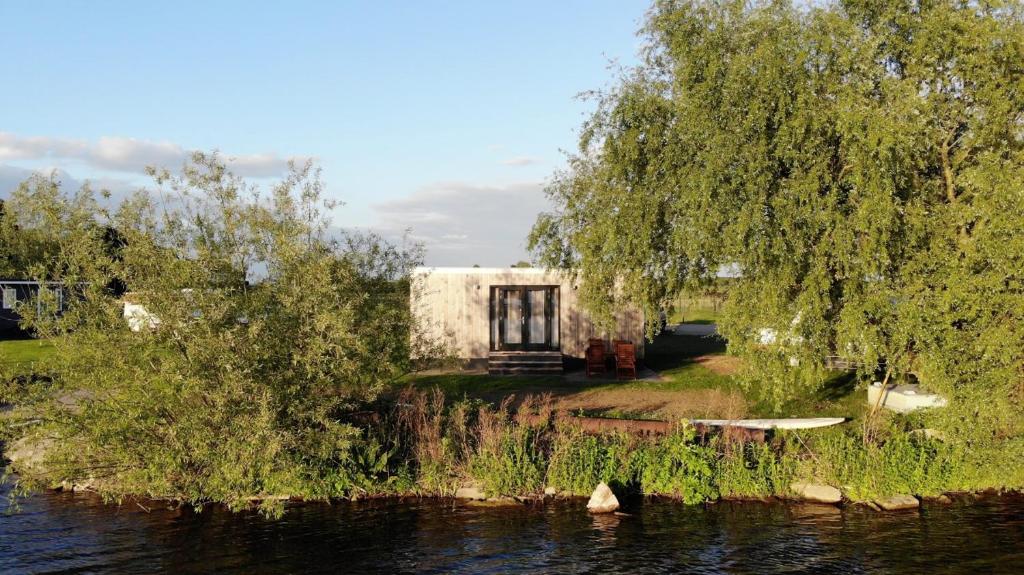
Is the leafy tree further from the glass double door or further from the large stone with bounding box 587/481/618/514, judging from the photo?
the glass double door

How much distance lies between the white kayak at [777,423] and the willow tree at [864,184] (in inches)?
43.1

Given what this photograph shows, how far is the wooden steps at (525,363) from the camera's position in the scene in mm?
23891

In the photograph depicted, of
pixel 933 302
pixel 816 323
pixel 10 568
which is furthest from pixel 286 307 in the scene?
pixel 933 302

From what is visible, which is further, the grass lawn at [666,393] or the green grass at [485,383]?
the green grass at [485,383]

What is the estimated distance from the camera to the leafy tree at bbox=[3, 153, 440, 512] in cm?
1271

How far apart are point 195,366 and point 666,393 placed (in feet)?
40.7

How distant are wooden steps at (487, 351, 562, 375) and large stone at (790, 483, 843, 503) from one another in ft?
34.1

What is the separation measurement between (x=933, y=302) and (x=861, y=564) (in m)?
5.69

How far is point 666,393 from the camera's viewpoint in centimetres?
2030

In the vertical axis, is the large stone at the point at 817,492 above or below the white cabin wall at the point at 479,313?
below

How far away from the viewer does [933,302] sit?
14.2 metres

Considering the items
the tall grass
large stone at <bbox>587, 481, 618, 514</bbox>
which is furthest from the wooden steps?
large stone at <bbox>587, 481, 618, 514</bbox>

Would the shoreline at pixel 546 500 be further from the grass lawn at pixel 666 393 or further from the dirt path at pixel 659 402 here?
the grass lawn at pixel 666 393

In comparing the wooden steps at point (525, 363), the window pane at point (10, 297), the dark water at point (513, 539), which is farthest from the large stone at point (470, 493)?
the wooden steps at point (525, 363)
